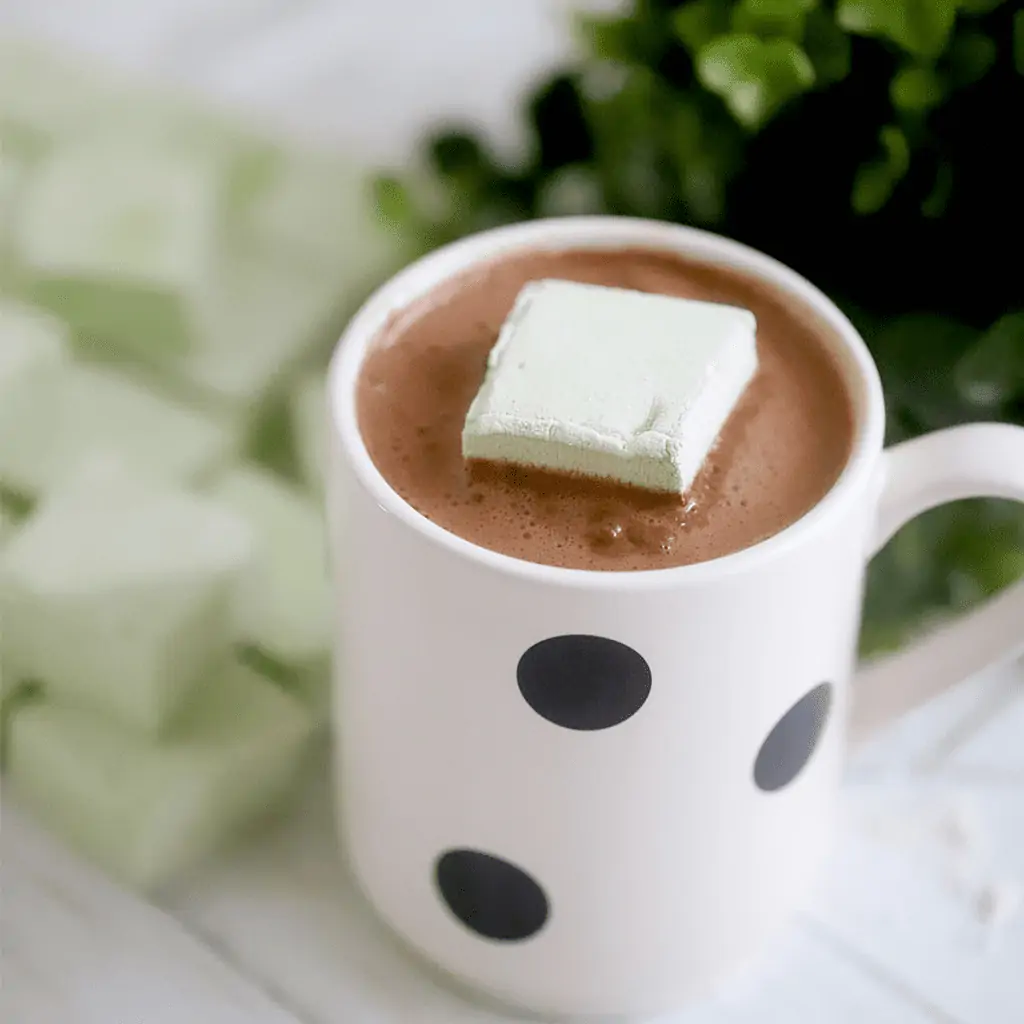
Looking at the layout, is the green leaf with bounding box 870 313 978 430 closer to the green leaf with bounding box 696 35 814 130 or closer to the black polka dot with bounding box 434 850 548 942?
the green leaf with bounding box 696 35 814 130

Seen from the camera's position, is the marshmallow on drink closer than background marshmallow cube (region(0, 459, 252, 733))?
Yes

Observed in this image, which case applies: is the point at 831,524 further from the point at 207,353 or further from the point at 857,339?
the point at 207,353

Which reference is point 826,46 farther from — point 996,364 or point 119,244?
point 119,244

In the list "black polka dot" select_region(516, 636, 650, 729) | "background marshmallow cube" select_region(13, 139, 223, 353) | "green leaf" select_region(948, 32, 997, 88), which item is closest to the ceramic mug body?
"black polka dot" select_region(516, 636, 650, 729)

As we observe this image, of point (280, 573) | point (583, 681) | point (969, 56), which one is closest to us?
point (583, 681)

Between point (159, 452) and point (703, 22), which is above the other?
point (703, 22)

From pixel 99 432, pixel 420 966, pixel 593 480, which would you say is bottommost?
pixel 420 966

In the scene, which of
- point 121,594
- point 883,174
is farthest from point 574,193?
point 121,594
